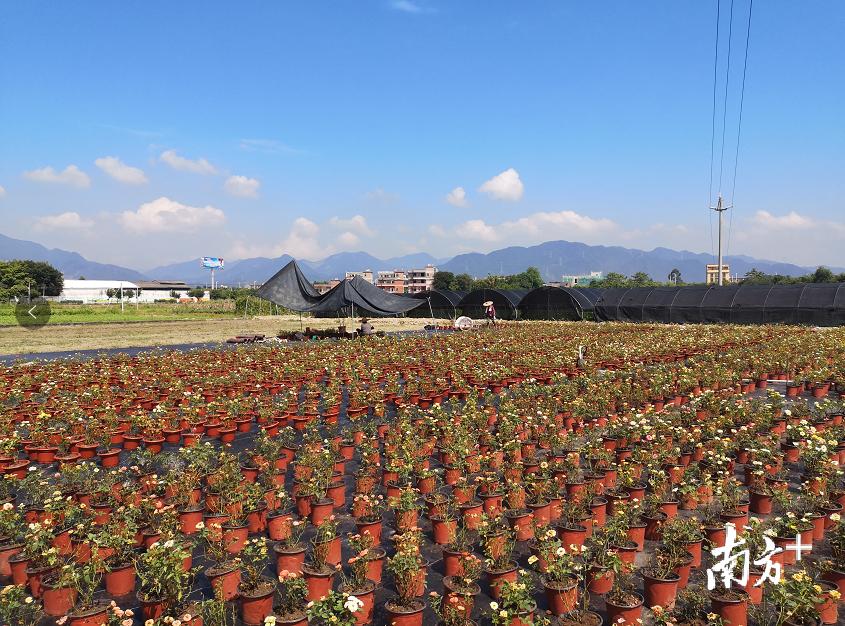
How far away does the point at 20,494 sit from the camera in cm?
696

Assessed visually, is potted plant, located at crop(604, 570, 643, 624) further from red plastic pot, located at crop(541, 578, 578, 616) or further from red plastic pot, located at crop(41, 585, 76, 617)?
red plastic pot, located at crop(41, 585, 76, 617)

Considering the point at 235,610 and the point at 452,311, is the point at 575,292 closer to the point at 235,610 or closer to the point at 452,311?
the point at 452,311

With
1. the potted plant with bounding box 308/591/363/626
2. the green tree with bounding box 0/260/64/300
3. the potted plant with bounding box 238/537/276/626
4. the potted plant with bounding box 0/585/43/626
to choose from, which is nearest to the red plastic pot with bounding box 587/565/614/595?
the potted plant with bounding box 308/591/363/626

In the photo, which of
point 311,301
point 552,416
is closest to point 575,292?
point 311,301

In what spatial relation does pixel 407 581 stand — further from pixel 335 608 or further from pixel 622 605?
pixel 622 605

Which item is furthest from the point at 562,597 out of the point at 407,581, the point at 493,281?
the point at 493,281

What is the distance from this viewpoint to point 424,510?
20.4 ft

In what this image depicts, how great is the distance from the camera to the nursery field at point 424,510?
13.7ft

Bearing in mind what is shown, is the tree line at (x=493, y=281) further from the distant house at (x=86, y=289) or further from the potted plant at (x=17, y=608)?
the potted plant at (x=17, y=608)

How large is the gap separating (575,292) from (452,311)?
412 inches

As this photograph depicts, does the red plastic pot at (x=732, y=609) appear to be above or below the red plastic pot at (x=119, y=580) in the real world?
above

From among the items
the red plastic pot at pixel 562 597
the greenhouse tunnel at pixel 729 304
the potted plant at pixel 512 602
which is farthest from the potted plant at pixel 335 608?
the greenhouse tunnel at pixel 729 304

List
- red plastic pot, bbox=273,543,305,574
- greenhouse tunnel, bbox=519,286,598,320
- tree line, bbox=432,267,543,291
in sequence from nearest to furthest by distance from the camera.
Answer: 1. red plastic pot, bbox=273,543,305,574
2. greenhouse tunnel, bbox=519,286,598,320
3. tree line, bbox=432,267,543,291

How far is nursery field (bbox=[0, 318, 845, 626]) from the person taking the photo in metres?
4.18
